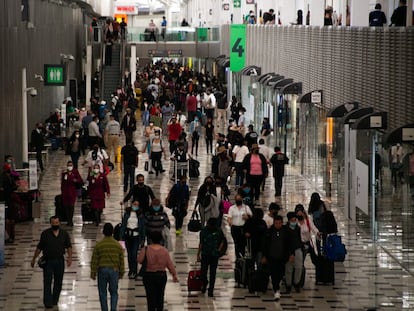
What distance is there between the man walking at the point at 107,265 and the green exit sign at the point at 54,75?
21776 mm

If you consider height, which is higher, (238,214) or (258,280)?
(238,214)

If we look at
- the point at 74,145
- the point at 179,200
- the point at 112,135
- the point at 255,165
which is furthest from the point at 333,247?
the point at 112,135

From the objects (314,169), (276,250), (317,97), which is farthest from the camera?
(314,169)

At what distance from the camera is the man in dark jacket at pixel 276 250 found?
1748 cm

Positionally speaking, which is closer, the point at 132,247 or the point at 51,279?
the point at 51,279

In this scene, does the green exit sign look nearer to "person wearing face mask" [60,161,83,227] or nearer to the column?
the column

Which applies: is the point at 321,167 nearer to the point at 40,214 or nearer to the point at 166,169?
the point at 166,169

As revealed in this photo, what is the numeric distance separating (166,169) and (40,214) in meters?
9.51

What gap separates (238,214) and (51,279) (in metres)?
3.67

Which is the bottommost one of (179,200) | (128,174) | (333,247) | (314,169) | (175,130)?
(333,247)

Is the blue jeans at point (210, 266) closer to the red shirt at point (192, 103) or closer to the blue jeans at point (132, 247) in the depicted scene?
the blue jeans at point (132, 247)

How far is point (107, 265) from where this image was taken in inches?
623

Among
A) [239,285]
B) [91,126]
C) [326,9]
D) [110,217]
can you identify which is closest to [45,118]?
[91,126]

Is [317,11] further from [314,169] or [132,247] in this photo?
[132,247]
